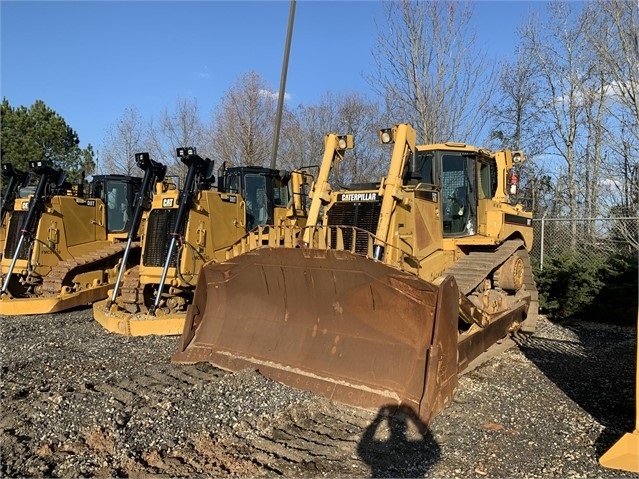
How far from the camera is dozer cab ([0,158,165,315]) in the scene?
1086 cm

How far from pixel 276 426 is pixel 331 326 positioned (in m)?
1.48

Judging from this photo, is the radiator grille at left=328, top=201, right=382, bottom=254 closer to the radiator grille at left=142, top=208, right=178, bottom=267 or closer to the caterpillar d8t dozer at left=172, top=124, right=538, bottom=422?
the caterpillar d8t dozer at left=172, top=124, right=538, bottom=422

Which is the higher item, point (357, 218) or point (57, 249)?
point (357, 218)

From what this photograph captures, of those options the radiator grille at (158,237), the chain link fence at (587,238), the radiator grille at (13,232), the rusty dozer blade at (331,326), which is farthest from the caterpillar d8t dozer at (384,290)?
the radiator grille at (13,232)

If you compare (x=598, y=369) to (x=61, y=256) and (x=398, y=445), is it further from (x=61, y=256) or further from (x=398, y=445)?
(x=61, y=256)

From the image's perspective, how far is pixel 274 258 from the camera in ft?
19.6

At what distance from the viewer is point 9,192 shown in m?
12.8

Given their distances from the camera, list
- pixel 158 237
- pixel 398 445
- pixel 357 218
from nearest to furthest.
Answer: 1. pixel 398 445
2. pixel 357 218
3. pixel 158 237

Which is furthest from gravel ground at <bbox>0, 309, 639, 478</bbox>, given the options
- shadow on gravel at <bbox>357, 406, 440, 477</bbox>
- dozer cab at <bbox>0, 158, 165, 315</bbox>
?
dozer cab at <bbox>0, 158, 165, 315</bbox>

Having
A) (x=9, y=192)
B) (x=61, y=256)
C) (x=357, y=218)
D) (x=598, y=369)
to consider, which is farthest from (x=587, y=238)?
(x=9, y=192)

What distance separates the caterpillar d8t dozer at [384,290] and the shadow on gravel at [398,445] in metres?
0.13

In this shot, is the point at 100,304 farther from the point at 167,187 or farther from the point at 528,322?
the point at 528,322

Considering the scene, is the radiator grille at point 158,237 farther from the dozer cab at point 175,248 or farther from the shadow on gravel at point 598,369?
the shadow on gravel at point 598,369

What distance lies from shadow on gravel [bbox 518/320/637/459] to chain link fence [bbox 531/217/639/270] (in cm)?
276
